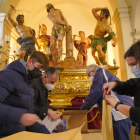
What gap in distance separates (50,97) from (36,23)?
16.6ft

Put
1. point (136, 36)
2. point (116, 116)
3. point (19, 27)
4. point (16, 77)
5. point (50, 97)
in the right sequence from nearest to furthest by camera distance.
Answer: point (16, 77)
point (116, 116)
point (50, 97)
point (19, 27)
point (136, 36)

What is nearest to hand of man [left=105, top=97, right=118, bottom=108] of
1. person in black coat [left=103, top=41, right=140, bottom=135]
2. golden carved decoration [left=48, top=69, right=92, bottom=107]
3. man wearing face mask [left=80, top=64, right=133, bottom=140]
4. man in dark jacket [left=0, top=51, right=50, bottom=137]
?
person in black coat [left=103, top=41, right=140, bottom=135]

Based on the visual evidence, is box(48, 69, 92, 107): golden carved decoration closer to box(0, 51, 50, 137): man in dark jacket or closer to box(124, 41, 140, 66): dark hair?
box(0, 51, 50, 137): man in dark jacket

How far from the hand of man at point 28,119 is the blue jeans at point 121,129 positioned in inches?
42.0

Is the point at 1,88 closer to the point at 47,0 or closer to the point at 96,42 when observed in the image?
the point at 96,42

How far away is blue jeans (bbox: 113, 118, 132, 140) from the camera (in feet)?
4.82

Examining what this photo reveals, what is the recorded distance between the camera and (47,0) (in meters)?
6.48

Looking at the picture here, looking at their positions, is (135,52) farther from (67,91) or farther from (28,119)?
(67,91)

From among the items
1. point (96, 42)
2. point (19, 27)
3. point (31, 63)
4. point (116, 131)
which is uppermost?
point (19, 27)

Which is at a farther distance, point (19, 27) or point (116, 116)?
point (19, 27)

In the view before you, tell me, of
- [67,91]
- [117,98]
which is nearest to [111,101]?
[117,98]

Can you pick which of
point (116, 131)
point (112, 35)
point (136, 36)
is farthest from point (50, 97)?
point (136, 36)

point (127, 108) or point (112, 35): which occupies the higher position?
point (112, 35)

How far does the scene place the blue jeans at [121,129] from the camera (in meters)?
1.47
